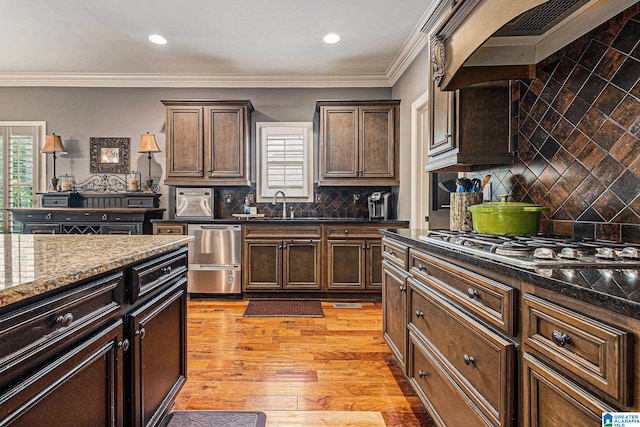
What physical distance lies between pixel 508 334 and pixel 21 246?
178 cm

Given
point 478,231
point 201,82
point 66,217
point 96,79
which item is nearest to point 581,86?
point 478,231

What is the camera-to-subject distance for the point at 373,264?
404cm

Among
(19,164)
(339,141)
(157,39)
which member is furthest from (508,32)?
(19,164)

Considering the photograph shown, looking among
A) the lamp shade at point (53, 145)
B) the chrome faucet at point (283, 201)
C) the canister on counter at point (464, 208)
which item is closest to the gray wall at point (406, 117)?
the chrome faucet at point (283, 201)

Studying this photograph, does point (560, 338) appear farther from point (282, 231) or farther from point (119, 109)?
point (119, 109)

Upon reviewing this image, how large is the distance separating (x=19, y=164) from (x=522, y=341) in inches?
232

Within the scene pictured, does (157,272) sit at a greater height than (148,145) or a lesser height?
lesser

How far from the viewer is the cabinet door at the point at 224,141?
14.2ft

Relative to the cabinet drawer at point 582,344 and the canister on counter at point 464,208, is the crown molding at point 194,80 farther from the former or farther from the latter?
the cabinet drawer at point 582,344

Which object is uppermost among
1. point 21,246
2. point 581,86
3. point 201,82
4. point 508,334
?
point 201,82

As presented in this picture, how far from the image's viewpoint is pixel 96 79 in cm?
467

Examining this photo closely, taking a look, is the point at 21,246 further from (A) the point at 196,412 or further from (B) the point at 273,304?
(B) the point at 273,304

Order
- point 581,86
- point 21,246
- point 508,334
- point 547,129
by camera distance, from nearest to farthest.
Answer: point 508,334, point 21,246, point 581,86, point 547,129

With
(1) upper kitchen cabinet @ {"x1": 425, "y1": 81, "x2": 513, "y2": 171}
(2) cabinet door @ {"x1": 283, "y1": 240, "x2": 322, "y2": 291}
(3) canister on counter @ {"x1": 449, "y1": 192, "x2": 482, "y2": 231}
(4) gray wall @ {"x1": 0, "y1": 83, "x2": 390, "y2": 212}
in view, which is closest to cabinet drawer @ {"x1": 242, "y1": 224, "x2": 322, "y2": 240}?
(2) cabinet door @ {"x1": 283, "y1": 240, "x2": 322, "y2": 291}
